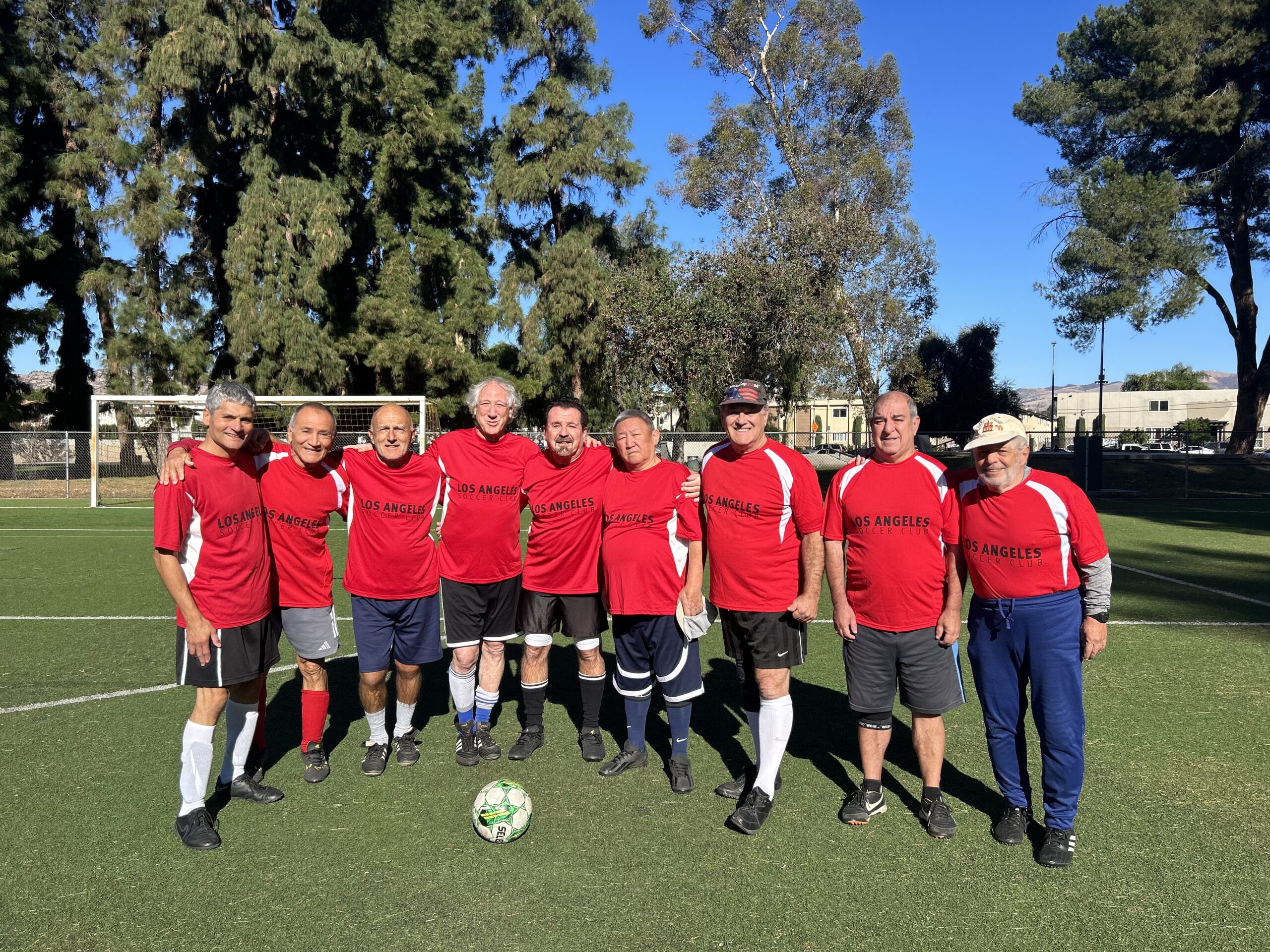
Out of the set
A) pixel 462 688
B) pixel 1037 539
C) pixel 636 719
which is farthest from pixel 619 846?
pixel 1037 539

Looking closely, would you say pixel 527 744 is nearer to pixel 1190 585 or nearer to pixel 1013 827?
pixel 1013 827

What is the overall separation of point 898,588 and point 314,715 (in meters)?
3.03

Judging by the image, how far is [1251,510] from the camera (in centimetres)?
1923

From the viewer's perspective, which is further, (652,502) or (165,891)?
(652,502)

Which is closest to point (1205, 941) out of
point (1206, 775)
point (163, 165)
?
point (1206, 775)

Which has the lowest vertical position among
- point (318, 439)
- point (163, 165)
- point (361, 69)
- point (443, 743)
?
point (443, 743)

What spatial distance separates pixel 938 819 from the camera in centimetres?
371

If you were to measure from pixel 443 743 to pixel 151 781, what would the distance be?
1.46 metres

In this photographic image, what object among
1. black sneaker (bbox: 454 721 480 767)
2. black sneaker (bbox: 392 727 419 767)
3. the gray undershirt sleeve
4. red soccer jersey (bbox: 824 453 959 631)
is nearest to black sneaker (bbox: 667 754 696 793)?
black sneaker (bbox: 454 721 480 767)

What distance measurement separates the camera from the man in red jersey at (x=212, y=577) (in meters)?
3.54

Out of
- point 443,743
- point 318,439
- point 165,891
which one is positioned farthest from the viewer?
point 443,743

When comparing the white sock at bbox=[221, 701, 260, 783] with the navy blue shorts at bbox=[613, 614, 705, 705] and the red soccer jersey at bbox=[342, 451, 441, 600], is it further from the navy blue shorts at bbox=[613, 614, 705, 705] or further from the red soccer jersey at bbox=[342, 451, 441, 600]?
Result: the navy blue shorts at bbox=[613, 614, 705, 705]

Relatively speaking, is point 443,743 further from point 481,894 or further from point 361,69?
point 361,69

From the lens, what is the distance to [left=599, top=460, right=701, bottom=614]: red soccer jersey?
423cm
